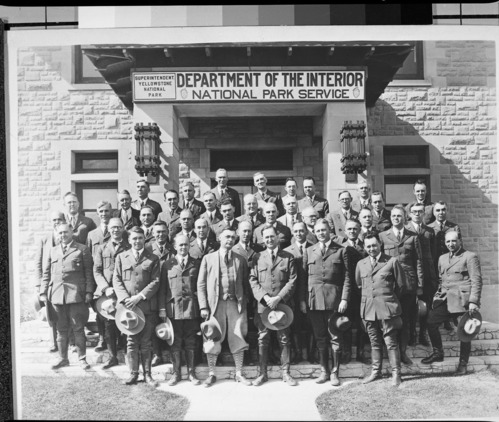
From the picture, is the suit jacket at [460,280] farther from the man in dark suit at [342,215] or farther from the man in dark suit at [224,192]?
the man in dark suit at [224,192]

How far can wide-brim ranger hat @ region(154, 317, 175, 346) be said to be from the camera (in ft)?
12.9

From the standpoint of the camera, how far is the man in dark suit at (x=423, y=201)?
4078 millimetres

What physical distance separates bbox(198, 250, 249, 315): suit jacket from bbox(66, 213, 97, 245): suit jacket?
747 millimetres

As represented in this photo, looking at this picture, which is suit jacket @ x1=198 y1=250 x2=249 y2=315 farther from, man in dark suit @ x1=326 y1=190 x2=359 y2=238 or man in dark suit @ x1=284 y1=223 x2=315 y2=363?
man in dark suit @ x1=326 y1=190 x2=359 y2=238

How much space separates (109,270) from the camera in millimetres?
3973

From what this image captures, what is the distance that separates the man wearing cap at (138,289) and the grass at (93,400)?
0.09m

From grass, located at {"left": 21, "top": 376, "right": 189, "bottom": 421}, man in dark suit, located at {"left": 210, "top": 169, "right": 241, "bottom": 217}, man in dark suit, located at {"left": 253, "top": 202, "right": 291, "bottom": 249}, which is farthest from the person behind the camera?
man in dark suit, located at {"left": 210, "top": 169, "right": 241, "bottom": 217}

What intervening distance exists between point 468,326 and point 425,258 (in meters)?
0.50

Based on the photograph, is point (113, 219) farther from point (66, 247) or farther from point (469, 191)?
point (469, 191)

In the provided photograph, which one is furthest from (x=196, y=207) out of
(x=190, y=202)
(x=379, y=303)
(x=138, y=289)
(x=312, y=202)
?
(x=379, y=303)

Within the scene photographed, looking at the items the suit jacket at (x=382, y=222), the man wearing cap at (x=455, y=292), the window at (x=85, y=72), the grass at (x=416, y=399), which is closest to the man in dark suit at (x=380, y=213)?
the suit jacket at (x=382, y=222)

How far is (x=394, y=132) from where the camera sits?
4.11 metres

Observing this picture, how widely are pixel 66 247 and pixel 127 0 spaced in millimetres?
1563

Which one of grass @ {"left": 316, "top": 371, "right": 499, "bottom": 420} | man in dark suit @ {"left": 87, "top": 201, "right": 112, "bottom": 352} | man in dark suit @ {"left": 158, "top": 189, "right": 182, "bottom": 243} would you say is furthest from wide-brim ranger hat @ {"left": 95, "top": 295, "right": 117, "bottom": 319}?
grass @ {"left": 316, "top": 371, "right": 499, "bottom": 420}
